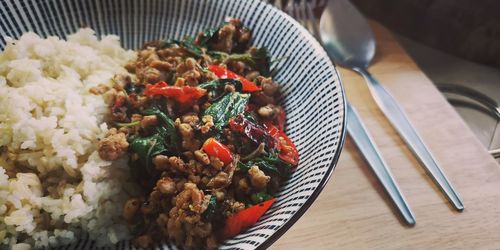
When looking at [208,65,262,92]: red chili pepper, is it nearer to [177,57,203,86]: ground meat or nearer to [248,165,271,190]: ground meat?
[177,57,203,86]: ground meat

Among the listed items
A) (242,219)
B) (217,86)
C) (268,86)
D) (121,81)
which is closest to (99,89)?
(121,81)

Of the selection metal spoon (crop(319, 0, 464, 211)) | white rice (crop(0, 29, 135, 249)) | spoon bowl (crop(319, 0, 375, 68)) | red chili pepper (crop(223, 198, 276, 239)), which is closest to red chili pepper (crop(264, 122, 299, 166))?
red chili pepper (crop(223, 198, 276, 239))

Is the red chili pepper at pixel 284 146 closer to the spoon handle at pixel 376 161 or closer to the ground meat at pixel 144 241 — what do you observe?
the spoon handle at pixel 376 161

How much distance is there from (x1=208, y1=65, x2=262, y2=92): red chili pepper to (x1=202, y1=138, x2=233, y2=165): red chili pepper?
0.37 metres

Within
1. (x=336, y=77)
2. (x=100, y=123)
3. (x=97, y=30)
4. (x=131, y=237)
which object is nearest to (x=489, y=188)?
(x=336, y=77)

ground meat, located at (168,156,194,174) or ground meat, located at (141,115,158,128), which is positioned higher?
ground meat, located at (141,115,158,128)

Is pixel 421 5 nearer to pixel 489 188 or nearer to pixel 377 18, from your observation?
pixel 377 18

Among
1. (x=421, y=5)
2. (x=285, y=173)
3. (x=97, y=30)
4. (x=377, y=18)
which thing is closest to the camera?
(x=285, y=173)

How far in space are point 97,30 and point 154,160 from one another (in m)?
1.03

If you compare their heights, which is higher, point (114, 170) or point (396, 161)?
point (114, 170)

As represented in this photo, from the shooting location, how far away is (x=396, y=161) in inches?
89.3

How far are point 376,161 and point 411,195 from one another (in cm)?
21

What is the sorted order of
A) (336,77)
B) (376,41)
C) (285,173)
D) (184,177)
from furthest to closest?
(376,41)
(336,77)
(285,173)
(184,177)

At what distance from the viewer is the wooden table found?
6.38ft
